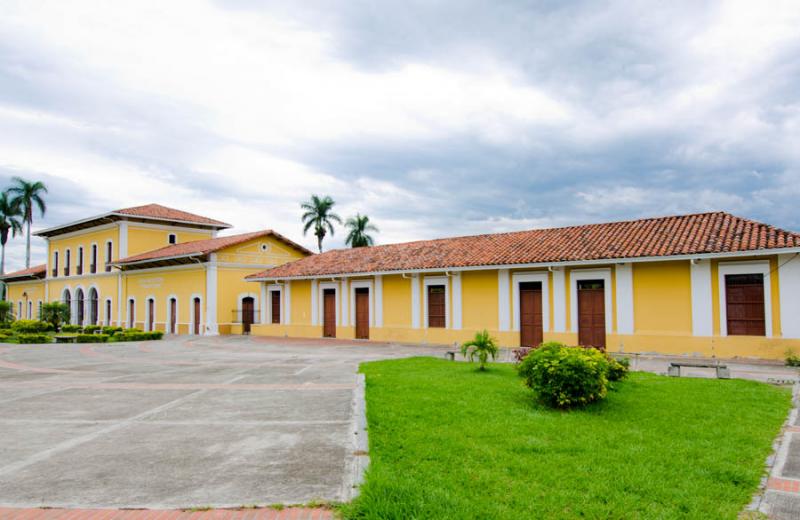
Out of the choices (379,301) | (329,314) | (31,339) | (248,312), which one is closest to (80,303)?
(31,339)

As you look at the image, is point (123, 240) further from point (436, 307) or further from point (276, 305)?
point (436, 307)

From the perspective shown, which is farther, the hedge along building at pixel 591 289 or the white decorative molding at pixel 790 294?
the hedge along building at pixel 591 289

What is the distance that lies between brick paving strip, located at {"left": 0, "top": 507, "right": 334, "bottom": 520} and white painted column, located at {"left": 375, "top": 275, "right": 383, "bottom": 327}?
1833 centimetres

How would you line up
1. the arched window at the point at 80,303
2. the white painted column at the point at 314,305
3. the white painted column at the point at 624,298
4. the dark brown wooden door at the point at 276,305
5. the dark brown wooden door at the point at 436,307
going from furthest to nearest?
the arched window at the point at 80,303
the dark brown wooden door at the point at 276,305
the white painted column at the point at 314,305
the dark brown wooden door at the point at 436,307
the white painted column at the point at 624,298

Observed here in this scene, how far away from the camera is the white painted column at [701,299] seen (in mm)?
14797

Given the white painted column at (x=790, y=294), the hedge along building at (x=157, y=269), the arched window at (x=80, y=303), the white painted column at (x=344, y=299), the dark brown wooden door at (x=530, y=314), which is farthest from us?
the arched window at (x=80, y=303)

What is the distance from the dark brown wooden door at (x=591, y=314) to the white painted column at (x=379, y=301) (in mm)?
8263

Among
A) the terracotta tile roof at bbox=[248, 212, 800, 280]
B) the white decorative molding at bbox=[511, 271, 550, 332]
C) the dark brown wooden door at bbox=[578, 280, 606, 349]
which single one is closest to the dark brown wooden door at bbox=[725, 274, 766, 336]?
the terracotta tile roof at bbox=[248, 212, 800, 280]

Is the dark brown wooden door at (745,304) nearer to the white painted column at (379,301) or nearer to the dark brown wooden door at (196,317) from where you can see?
the white painted column at (379,301)

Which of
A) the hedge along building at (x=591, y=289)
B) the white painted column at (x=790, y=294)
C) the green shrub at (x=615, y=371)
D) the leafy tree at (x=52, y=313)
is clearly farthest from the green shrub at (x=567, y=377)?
the leafy tree at (x=52, y=313)

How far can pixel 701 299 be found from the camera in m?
14.9

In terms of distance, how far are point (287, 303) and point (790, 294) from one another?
778 inches

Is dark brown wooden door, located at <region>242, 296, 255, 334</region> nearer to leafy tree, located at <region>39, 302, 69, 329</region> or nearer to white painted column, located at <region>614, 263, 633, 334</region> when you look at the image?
leafy tree, located at <region>39, 302, 69, 329</region>

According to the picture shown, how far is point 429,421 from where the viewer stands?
21.4 feet
